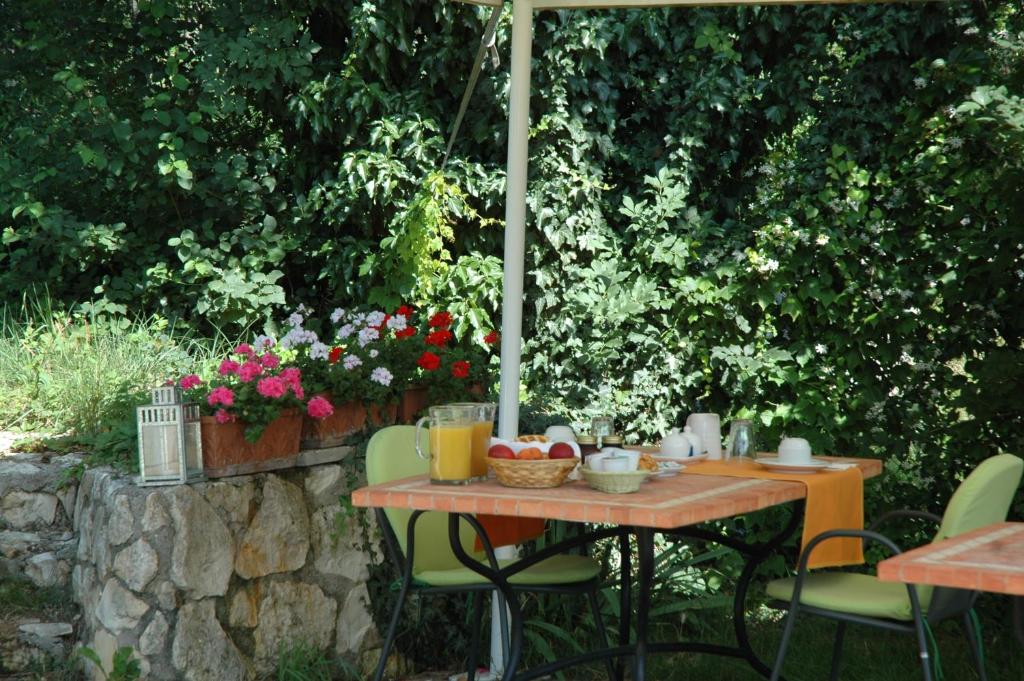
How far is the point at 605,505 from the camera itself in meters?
2.30

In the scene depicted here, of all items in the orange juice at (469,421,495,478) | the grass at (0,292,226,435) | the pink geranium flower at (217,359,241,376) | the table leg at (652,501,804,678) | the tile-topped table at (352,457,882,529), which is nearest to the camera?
the tile-topped table at (352,457,882,529)

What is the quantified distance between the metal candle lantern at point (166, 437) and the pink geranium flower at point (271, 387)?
19 cm

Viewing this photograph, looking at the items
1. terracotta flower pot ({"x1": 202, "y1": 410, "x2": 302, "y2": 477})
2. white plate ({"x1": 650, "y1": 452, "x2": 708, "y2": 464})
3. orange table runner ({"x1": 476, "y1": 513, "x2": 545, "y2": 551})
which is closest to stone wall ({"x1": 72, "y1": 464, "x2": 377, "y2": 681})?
terracotta flower pot ({"x1": 202, "y1": 410, "x2": 302, "y2": 477})

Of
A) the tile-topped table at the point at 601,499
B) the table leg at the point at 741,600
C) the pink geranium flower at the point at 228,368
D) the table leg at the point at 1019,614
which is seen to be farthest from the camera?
the pink geranium flower at the point at 228,368

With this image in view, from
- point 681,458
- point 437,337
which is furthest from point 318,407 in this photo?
point 681,458

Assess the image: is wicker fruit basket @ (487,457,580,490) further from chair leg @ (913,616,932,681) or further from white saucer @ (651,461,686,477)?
chair leg @ (913,616,932,681)

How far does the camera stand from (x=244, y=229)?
5918mm

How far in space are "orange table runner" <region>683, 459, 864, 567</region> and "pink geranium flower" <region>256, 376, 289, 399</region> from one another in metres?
1.19

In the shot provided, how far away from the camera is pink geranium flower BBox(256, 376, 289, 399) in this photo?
130 inches

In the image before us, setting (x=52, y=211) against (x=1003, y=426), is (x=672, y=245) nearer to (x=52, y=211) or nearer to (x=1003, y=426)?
(x=1003, y=426)

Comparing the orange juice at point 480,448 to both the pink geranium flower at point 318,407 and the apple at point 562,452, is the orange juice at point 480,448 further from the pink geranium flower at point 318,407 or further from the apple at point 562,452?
the pink geranium flower at point 318,407

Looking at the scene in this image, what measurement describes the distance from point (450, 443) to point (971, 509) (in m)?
1.10

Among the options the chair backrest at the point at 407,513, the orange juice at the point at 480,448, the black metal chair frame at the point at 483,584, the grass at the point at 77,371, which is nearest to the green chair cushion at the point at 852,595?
the black metal chair frame at the point at 483,584

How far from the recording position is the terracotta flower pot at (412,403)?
386 cm
